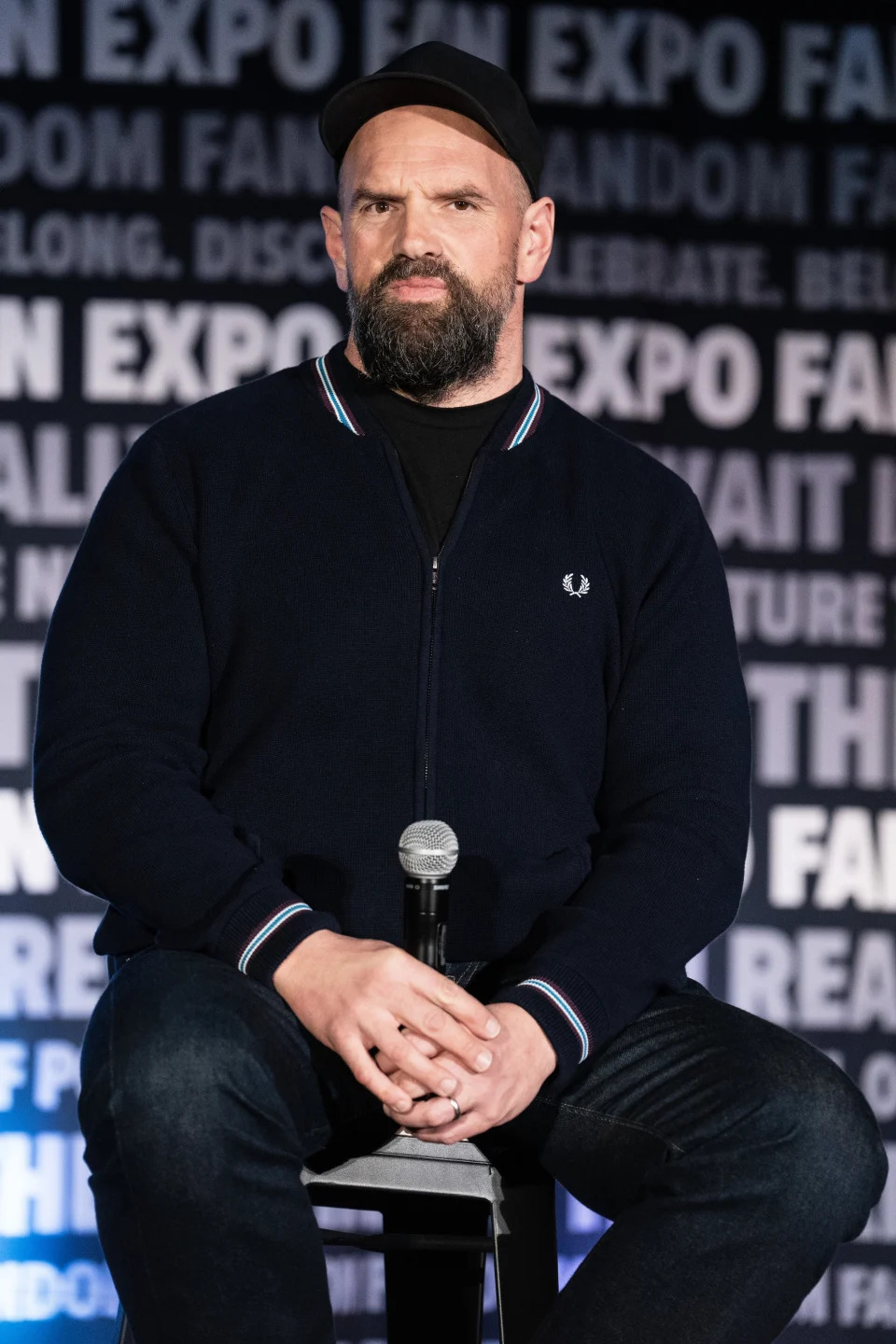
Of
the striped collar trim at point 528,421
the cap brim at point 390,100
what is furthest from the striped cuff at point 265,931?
the cap brim at point 390,100

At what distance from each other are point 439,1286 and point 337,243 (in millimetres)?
1247

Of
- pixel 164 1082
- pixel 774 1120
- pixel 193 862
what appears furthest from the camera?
pixel 193 862

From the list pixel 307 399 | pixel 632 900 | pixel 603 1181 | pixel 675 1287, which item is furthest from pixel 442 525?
pixel 675 1287

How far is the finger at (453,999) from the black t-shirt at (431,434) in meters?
0.63

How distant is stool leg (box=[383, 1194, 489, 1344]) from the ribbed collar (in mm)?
878

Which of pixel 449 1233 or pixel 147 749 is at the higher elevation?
pixel 147 749

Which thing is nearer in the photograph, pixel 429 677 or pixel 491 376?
pixel 429 677

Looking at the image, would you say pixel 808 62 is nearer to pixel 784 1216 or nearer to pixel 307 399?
pixel 307 399

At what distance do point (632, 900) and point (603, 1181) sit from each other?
272 mm

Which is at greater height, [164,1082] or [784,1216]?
[164,1082]

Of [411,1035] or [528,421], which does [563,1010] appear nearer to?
[411,1035]

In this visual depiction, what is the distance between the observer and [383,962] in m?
1.33

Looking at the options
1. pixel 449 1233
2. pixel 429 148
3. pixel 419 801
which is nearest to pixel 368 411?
pixel 429 148

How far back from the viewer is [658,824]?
1.63 metres
